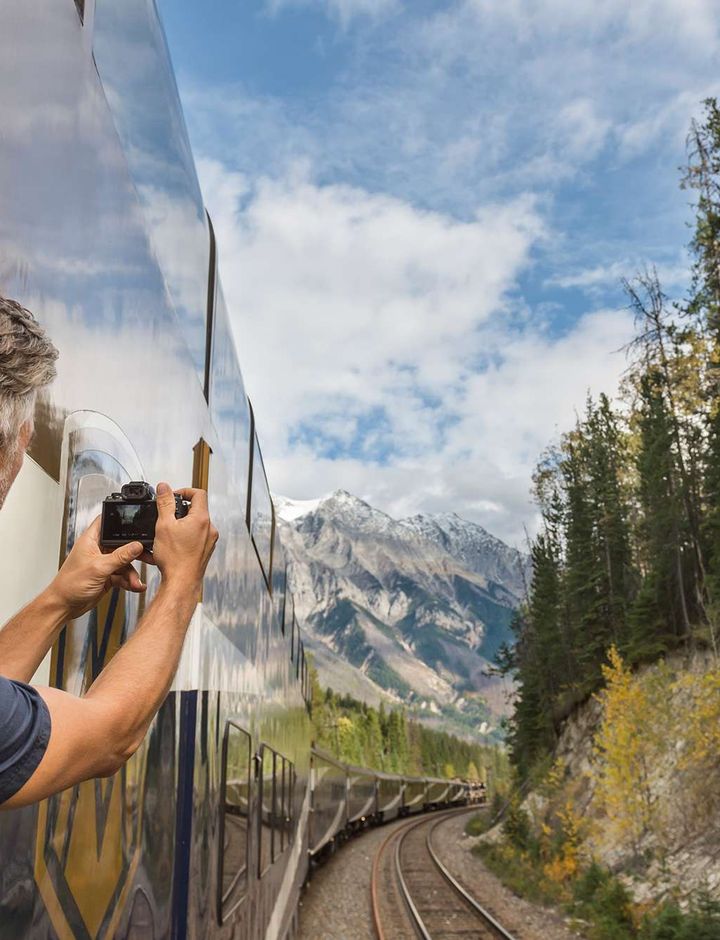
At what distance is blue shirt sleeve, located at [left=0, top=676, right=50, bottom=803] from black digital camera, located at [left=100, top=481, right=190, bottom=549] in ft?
1.83

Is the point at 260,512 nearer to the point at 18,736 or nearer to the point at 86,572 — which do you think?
the point at 86,572

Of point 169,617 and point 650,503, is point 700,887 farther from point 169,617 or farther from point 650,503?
point 650,503

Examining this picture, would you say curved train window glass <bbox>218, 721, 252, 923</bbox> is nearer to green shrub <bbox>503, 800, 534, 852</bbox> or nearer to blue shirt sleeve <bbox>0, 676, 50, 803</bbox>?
blue shirt sleeve <bbox>0, 676, 50, 803</bbox>

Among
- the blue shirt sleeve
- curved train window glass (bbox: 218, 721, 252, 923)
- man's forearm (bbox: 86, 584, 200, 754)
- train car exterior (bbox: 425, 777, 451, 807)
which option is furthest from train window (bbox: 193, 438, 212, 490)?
train car exterior (bbox: 425, 777, 451, 807)

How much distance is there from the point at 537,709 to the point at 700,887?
31.4 meters

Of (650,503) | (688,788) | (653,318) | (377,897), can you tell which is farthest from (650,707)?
(650,503)

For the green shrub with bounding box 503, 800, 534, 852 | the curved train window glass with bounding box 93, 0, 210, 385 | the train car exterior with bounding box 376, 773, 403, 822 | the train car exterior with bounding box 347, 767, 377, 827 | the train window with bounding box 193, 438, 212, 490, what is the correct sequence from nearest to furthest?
1. the curved train window glass with bounding box 93, 0, 210, 385
2. the train window with bounding box 193, 438, 212, 490
3. the green shrub with bounding box 503, 800, 534, 852
4. the train car exterior with bounding box 347, 767, 377, 827
5. the train car exterior with bounding box 376, 773, 403, 822

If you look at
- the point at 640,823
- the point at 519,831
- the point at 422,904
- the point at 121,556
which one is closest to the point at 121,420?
the point at 121,556

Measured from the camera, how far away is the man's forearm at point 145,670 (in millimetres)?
1251

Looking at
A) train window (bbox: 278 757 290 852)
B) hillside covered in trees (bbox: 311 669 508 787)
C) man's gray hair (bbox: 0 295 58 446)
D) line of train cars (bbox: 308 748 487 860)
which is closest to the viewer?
man's gray hair (bbox: 0 295 58 446)

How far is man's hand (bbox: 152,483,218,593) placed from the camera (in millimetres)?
1521

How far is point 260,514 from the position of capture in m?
6.65

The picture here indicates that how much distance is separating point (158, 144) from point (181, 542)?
6.48 ft

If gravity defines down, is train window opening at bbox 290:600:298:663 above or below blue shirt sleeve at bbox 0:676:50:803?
above
